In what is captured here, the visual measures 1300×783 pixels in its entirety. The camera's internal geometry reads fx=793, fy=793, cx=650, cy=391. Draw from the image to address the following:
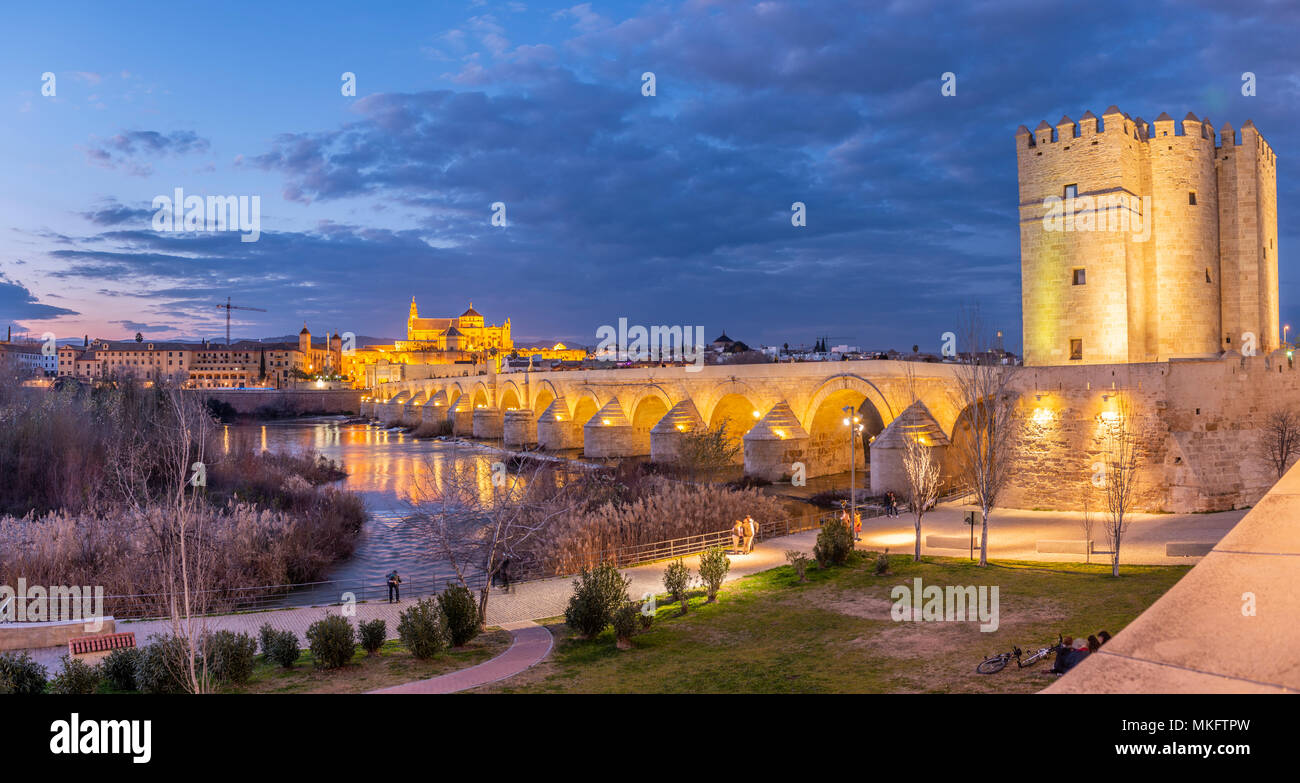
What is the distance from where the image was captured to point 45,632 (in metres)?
11.2

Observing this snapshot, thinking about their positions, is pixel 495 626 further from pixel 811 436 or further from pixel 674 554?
pixel 811 436

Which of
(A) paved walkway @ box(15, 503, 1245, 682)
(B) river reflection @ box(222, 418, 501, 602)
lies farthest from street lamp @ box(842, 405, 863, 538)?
(B) river reflection @ box(222, 418, 501, 602)

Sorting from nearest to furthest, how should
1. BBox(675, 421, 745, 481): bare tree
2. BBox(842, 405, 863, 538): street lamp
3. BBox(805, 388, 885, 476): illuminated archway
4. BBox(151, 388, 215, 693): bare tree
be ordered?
1. BBox(151, 388, 215, 693): bare tree
2. BBox(842, 405, 863, 538): street lamp
3. BBox(675, 421, 745, 481): bare tree
4. BBox(805, 388, 885, 476): illuminated archway

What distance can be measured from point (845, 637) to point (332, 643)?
6.45m

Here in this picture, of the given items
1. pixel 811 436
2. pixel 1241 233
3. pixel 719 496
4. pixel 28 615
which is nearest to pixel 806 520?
pixel 719 496

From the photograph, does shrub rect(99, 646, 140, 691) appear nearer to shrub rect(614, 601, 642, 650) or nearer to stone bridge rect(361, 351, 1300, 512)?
shrub rect(614, 601, 642, 650)

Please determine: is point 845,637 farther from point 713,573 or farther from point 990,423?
point 990,423

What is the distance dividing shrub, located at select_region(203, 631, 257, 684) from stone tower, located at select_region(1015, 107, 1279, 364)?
20374 millimetres

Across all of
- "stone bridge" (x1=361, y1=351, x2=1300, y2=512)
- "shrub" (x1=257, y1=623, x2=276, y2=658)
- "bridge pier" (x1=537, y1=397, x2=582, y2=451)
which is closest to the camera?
"shrub" (x1=257, y1=623, x2=276, y2=658)

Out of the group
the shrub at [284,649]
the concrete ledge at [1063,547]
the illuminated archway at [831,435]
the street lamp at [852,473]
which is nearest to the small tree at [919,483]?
the street lamp at [852,473]

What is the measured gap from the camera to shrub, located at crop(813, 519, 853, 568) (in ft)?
47.8

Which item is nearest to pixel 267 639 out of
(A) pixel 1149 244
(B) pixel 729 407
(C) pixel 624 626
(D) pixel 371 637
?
(D) pixel 371 637
